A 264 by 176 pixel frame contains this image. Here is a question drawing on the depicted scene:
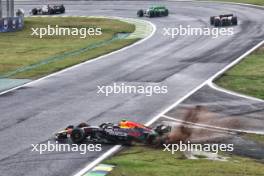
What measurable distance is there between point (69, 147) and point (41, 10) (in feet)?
183

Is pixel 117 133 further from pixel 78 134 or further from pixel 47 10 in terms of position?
pixel 47 10

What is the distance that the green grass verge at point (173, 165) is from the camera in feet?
70.7

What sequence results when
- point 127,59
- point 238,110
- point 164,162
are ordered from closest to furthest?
point 164,162
point 238,110
point 127,59

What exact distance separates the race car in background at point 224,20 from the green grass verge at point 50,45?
764 centimetres

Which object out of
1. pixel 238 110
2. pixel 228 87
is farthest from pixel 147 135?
pixel 228 87

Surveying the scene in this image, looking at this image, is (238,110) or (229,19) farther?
(229,19)

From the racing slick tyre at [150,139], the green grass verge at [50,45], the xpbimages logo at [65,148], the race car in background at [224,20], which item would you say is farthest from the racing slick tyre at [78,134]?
the race car in background at [224,20]

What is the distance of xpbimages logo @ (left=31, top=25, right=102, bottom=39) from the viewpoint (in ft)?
202

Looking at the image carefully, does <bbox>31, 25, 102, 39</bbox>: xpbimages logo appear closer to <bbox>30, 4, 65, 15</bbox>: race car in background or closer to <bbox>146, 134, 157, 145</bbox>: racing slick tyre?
<bbox>30, 4, 65, 15</bbox>: race car in background

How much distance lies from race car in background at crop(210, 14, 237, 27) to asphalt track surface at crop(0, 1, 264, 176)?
1005mm

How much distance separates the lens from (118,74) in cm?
4178

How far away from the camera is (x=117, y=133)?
25.5 meters

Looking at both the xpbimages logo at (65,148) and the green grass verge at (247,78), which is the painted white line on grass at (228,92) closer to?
the green grass verge at (247,78)

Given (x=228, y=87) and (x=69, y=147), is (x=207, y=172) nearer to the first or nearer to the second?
(x=69, y=147)
